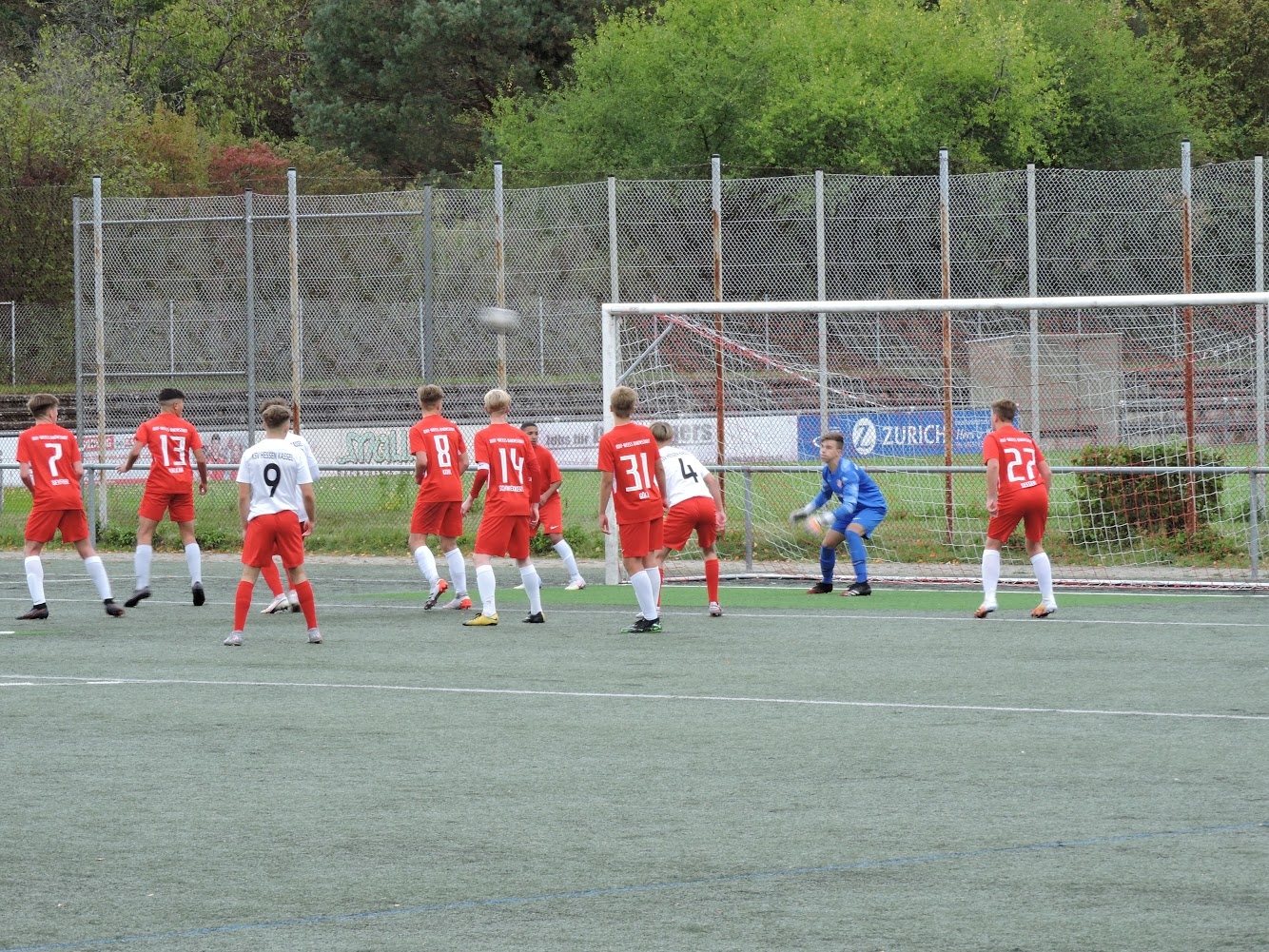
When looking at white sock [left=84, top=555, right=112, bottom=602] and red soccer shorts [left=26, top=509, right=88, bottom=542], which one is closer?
red soccer shorts [left=26, top=509, right=88, bottom=542]

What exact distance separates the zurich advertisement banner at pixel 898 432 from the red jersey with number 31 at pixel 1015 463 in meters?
4.71

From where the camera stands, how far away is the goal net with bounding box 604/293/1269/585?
18.2 m

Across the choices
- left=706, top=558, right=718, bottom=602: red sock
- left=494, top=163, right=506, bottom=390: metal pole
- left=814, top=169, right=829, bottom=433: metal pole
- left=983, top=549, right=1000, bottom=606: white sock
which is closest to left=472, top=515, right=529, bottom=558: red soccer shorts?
left=706, top=558, right=718, bottom=602: red sock

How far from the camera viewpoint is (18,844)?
7.04 metres

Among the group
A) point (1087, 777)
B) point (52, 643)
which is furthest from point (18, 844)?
point (52, 643)

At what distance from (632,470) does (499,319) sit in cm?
456

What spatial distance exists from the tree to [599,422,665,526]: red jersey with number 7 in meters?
40.3

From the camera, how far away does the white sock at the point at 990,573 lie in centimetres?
1459

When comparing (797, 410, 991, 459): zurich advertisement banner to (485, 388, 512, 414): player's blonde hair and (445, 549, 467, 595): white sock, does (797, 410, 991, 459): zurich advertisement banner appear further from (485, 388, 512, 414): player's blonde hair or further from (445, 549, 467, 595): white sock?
(485, 388, 512, 414): player's blonde hair

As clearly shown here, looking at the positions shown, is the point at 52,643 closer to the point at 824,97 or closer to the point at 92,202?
the point at 92,202

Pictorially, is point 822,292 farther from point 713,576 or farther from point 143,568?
point 143,568

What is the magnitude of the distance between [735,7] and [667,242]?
25.7 meters

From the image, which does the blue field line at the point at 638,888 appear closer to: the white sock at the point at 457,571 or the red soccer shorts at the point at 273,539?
the red soccer shorts at the point at 273,539

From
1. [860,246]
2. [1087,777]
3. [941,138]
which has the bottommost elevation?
[1087,777]
